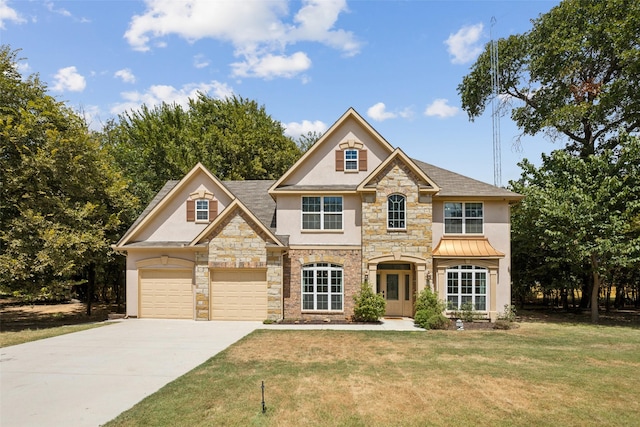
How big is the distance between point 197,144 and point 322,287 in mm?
21715

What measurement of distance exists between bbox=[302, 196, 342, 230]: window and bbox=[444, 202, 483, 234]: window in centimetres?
575

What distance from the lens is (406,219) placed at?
60.3ft

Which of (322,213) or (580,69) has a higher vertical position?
(580,69)

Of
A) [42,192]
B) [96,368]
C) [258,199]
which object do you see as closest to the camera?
[96,368]

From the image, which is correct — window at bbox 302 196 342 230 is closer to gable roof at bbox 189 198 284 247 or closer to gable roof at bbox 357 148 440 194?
gable roof at bbox 357 148 440 194

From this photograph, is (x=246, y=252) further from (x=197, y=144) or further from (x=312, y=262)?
(x=197, y=144)

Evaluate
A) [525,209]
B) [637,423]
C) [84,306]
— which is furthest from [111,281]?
[637,423]

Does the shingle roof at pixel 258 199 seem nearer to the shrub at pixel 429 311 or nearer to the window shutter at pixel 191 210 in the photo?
the window shutter at pixel 191 210

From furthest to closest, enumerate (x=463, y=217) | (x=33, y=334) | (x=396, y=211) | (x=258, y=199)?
Answer: (x=258, y=199)
(x=463, y=217)
(x=396, y=211)
(x=33, y=334)

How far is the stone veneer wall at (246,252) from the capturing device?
18047 millimetres

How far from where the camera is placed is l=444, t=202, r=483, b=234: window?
19.1 meters

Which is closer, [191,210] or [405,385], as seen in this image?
[405,385]

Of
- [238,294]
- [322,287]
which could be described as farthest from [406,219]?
[238,294]

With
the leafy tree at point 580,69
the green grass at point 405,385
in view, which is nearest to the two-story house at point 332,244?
the green grass at point 405,385
